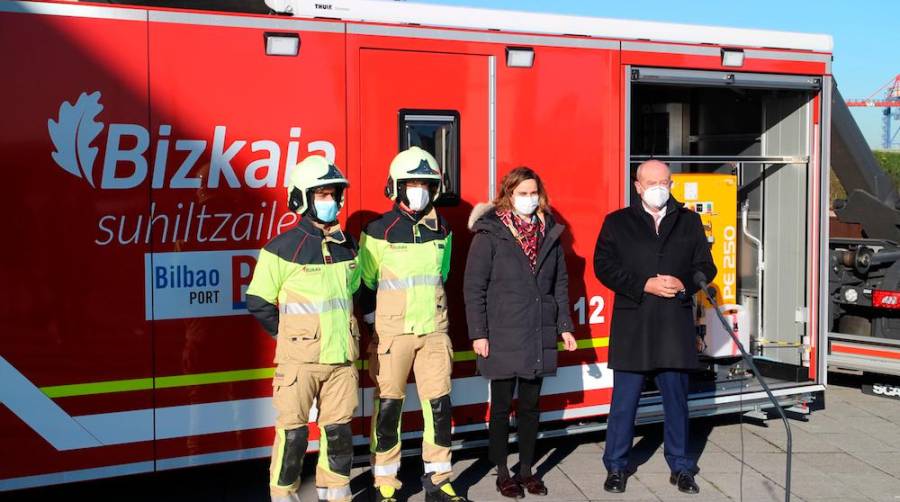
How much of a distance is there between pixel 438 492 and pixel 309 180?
5.92 ft

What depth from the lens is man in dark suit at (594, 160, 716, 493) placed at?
538 centimetres

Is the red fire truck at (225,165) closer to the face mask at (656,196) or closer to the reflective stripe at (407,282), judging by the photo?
the reflective stripe at (407,282)

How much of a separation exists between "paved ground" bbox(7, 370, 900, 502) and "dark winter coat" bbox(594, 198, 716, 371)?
82cm

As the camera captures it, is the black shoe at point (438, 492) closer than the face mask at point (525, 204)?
Yes

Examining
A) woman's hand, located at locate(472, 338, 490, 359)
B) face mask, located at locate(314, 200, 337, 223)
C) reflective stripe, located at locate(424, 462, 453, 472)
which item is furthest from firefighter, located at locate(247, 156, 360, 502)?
woman's hand, located at locate(472, 338, 490, 359)

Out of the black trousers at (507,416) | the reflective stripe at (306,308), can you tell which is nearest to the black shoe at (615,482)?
the black trousers at (507,416)

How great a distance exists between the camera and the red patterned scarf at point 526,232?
5.25 metres

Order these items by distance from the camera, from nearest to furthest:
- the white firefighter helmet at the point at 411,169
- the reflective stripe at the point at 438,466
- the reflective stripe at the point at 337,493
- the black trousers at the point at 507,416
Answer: the reflective stripe at the point at 337,493
the white firefighter helmet at the point at 411,169
the reflective stripe at the point at 438,466
the black trousers at the point at 507,416

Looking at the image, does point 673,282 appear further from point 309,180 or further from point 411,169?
point 309,180

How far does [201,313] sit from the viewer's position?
492cm

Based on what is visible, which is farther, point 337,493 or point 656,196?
point 656,196

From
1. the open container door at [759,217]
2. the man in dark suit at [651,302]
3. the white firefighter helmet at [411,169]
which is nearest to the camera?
the white firefighter helmet at [411,169]


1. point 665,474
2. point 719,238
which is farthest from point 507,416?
point 719,238

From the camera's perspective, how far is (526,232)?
5.28 m
